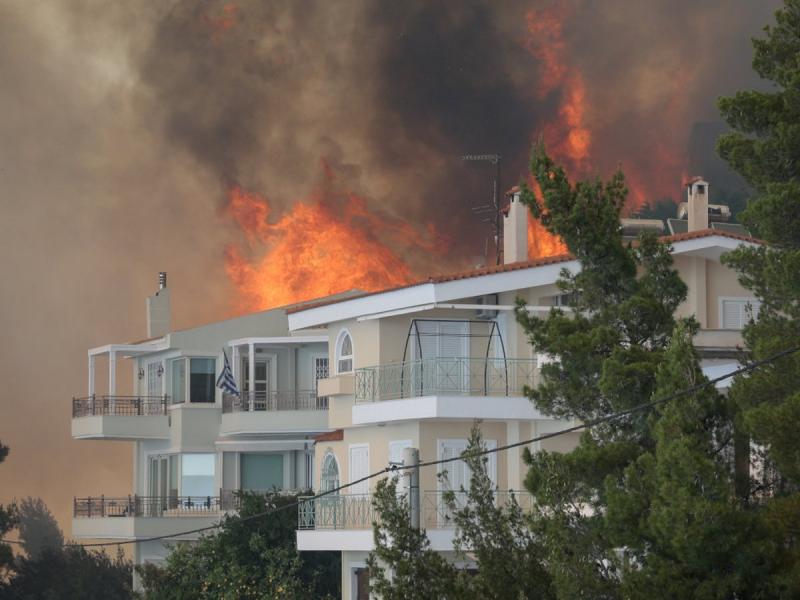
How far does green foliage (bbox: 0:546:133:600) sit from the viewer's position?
223 feet

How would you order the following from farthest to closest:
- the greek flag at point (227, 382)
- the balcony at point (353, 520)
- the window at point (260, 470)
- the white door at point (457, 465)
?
the window at point (260, 470) < the greek flag at point (227, 382) < the white door at point (457, 465) < the balcony at point (353, 520)

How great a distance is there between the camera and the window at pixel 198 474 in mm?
61250

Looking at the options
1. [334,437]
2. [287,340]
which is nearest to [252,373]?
[287,340]

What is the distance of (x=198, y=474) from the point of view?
61406 mm

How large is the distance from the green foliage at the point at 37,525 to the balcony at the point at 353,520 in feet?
135

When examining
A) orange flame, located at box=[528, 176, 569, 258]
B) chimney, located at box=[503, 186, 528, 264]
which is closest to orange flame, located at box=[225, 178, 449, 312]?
orange flame, located at box=[528, 176, 569, 258]

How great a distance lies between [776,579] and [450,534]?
19.5m

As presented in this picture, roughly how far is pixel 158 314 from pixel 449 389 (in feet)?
86.6

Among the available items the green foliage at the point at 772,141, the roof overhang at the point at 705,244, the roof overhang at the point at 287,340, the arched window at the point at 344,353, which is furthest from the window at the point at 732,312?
the roof overhang at the point at 287,340

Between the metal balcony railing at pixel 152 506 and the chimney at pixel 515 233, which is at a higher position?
the chimney at pixel 515 233

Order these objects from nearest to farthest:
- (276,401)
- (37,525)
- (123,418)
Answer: (276,401)
(123,418)
(37,525)

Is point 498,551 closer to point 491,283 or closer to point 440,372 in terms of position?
point 440,372

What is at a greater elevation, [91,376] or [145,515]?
[91,376]

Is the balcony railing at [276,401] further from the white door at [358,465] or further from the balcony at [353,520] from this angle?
the white door at [358,465]
